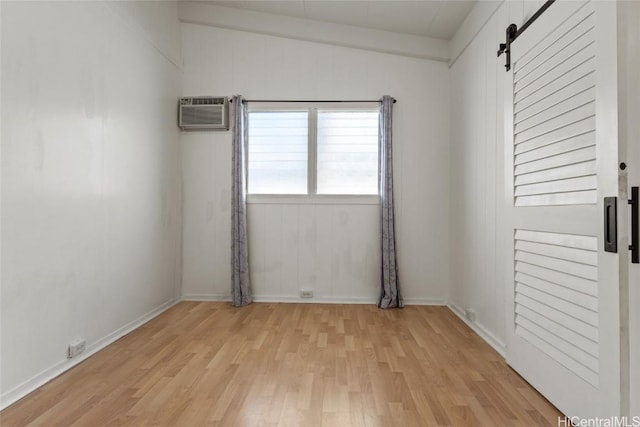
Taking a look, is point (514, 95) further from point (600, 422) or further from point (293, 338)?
point (293, 338)

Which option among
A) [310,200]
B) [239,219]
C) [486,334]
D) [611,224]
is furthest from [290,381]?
[310,200]

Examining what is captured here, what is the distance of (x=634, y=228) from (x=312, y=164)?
3.05m

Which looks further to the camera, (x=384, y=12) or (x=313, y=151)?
(x=313, y=151)

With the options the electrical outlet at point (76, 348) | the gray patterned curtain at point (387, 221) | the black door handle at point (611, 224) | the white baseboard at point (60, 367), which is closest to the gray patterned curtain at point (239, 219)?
the white baseboard at point (60, 367)

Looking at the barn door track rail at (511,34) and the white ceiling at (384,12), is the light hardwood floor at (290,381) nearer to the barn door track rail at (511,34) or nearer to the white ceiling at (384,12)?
the barn door track rail at (511,34)

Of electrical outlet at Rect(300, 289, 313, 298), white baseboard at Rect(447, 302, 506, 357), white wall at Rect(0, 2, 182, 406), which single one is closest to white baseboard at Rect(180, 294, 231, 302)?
white wall at Rect(0, 2, 182, 406)

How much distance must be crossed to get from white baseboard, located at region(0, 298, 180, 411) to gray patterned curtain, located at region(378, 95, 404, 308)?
2.35 metres

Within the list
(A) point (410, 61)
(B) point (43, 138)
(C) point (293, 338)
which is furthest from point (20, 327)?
(A) point (410, 61)

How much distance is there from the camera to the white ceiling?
3.41m

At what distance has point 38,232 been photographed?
2.13 meters

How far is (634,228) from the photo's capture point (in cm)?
140

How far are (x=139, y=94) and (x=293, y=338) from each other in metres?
2.51

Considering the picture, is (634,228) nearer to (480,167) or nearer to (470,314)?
(480,167)

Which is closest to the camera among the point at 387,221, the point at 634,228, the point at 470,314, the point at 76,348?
the point at 634,228
